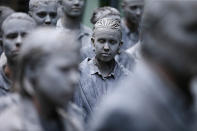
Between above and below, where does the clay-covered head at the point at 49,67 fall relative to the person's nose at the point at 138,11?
above

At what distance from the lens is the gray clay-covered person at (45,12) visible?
8.23m

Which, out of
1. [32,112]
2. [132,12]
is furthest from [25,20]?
[132,12]

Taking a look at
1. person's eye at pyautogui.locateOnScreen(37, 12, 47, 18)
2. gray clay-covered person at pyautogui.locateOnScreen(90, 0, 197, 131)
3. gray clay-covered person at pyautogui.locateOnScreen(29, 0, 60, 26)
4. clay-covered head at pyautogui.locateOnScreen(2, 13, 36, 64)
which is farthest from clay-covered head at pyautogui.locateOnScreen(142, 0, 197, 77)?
person's eye at pyautogui.locateOnScreen(37, 12, 47, 18)

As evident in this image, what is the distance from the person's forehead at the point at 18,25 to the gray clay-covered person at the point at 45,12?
6.63 feet

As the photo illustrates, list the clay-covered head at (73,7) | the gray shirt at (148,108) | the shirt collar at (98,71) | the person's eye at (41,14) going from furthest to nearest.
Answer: the clay-covered head at (73,7) < the person's eye at (41,14) < the shirt collar at (98,71) < the gray shirt at (148,108)

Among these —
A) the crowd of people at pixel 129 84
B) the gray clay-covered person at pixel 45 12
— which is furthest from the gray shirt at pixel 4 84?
the gray clay-covered person at pixel 45 12

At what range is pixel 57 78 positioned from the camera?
385 cm

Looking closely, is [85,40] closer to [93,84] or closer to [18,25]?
[93,84]

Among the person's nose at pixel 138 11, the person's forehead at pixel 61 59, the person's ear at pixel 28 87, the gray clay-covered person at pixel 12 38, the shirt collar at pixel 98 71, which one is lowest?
the person's nose at pixel 138 11

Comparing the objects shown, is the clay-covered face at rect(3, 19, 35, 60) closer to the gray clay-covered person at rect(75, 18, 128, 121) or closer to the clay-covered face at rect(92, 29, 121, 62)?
the gray clay-covered person at rect(75, 18, 128, 121)

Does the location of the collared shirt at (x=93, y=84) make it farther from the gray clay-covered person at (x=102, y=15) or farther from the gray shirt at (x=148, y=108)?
the gray shirt at (x=148, y=108)

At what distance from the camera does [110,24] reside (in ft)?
→ 25.5

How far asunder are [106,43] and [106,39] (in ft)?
0.18

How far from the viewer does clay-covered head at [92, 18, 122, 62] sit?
751cm
